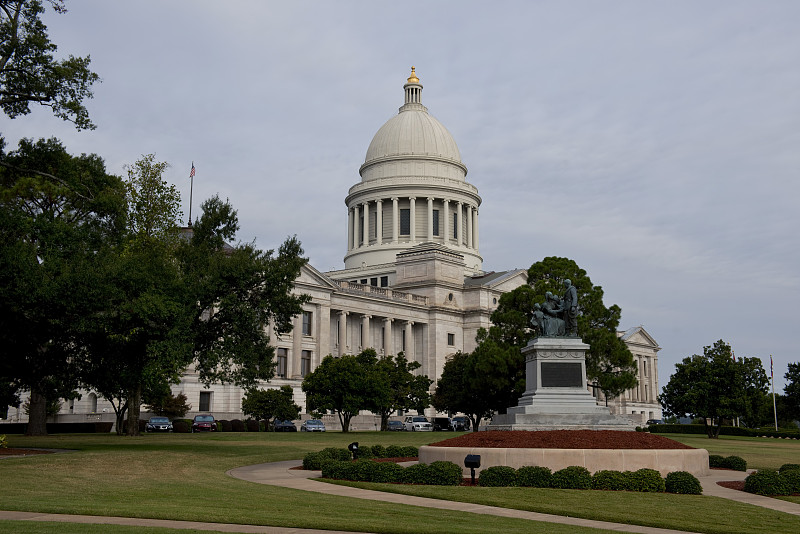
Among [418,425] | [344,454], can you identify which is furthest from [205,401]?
[344,454]

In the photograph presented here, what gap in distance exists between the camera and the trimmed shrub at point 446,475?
22.0 metres

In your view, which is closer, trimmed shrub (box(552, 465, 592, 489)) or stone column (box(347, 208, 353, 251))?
trimmed shrub (box(552, 465, 592, 489))

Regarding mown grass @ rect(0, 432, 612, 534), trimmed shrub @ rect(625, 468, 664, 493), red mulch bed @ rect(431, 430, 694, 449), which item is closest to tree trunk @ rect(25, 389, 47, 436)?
mown grass @ rect(0, 432, 612, 534)

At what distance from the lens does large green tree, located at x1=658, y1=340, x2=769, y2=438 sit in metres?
70.8

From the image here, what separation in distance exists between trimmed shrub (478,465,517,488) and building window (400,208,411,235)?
92.0 metres

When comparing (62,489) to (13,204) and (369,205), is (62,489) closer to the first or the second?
(13,204)

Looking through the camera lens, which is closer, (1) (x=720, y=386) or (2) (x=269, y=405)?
(2) (x=269, y=405)

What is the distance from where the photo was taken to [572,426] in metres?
29.6

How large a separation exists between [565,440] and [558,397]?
19.4 feet

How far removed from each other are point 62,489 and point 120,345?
14517mm

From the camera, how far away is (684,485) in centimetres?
2069

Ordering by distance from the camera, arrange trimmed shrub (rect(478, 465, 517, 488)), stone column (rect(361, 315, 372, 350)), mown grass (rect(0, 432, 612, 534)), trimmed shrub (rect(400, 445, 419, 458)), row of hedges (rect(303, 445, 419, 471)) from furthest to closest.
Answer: stone column (rect(361, 315, 372, 350)), trimmed shrub (rect(400, 445, 419, 458)), row of hedges (rect(303, 445, 419, 471)), trimmed shrub (rect(478, 465, 517, 488)), mown grass (rect(0, 432, 612, 534))

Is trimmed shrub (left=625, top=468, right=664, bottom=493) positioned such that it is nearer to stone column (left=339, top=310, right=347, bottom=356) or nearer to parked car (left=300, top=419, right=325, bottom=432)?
parked car (left=300, top=419, right=325, bottom=432)

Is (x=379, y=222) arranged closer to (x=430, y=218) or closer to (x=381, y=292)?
(x=430, y=218)
